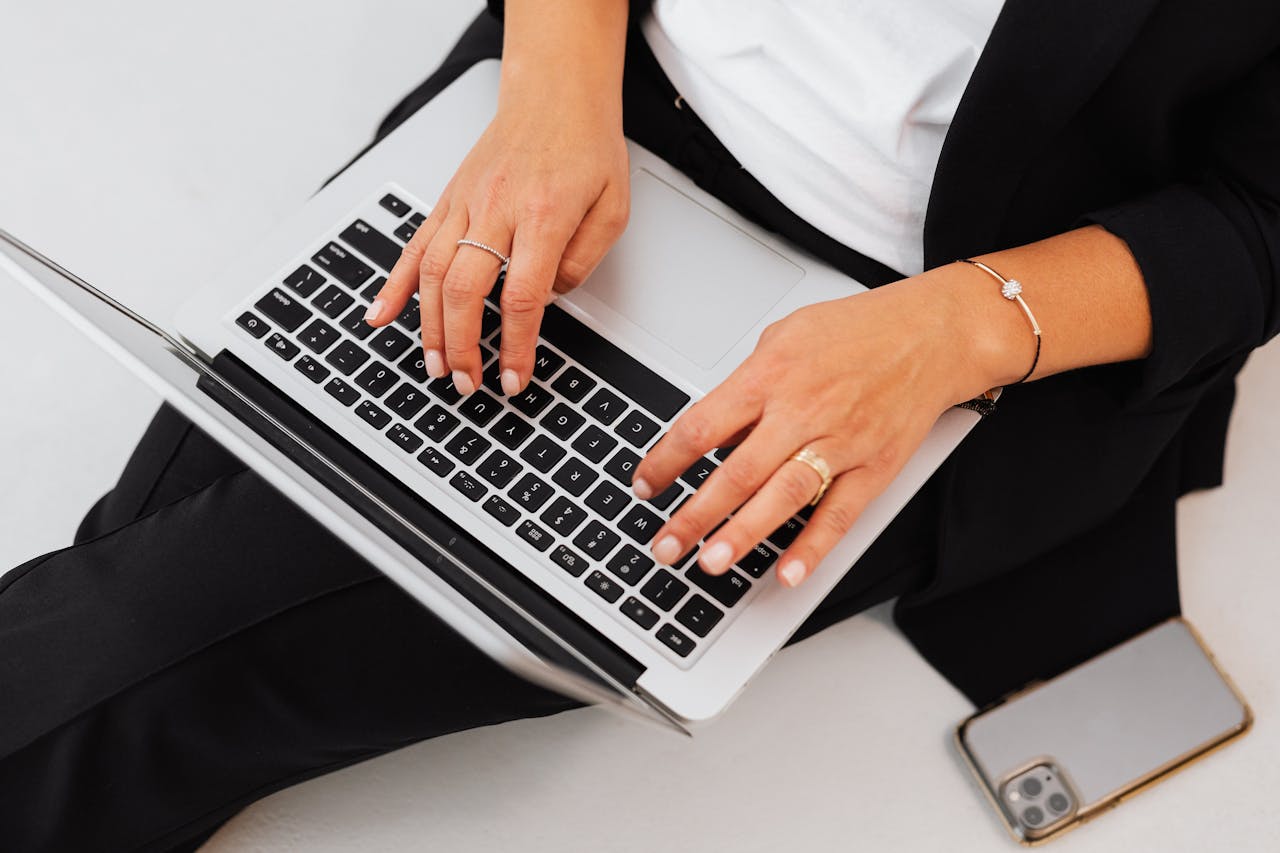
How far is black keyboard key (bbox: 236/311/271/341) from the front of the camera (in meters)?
0.74

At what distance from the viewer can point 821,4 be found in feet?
2.40

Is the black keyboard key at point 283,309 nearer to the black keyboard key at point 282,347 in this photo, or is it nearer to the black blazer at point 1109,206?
the black keyboard key at point 282,347

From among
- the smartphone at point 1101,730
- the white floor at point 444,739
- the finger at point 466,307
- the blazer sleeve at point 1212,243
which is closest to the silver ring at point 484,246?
the finger at point 466,307

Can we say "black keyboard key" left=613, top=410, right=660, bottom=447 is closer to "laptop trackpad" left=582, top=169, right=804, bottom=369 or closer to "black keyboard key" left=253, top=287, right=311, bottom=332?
"laptop trackpad" left=582, top=169, right=804, bottom=369

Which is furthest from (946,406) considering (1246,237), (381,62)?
(381,62)

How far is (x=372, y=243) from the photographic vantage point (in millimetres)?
775

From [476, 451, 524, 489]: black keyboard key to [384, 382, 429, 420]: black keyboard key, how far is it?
0.06 metres

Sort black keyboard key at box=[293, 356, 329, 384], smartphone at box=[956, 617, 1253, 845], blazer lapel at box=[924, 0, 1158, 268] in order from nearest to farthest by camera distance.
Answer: blazer lapel at box=[924, 0, 1158, 268], black keyboard key at box=[293, 356, 329, 384], smartphone at box=[956, 617, 1253, 845]

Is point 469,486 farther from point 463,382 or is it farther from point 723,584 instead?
point 723,584

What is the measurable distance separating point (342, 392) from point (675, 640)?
0.28 meters

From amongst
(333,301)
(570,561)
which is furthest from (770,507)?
(333,301)

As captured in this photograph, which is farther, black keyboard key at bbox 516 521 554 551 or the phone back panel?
the phone back panel

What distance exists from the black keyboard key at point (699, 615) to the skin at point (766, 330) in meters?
0.04

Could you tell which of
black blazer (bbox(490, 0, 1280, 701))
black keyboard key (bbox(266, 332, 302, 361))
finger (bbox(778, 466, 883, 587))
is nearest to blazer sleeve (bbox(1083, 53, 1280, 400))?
black blazer (bbox(490, 0, 1280, 701))
